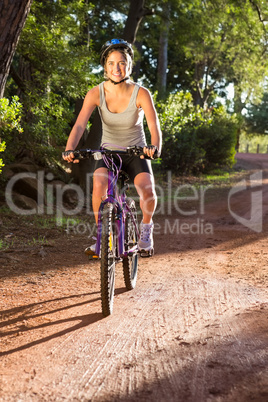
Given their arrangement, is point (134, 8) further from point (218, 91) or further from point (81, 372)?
point (218, 91)

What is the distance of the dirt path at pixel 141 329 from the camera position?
2.75 metres

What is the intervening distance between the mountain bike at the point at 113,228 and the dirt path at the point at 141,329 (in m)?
0.28

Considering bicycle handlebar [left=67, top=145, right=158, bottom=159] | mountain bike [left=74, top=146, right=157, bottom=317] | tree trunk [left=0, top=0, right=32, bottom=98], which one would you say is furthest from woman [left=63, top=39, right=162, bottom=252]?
tree trunk [left=0, top=0, right=32, bottom=98]

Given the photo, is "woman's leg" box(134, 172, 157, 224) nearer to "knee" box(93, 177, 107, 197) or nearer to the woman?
the woman

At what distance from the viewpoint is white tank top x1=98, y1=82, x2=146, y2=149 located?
4.45 m

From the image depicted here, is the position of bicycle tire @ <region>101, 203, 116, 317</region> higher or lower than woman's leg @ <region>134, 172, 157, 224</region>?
lower

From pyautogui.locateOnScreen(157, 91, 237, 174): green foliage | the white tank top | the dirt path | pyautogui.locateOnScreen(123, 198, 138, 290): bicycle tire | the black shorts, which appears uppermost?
pyautogui.locateOnScreen(157, 91, 237, 174): green foliage

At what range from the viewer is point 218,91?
35.9 m

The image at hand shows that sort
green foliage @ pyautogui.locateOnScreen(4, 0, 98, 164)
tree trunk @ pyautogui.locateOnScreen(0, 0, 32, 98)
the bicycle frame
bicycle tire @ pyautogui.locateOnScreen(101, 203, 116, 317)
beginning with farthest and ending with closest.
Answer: green foliage @ pyautogui.locateOnScreen(4, 0, 98, 164) < tree trunk @ pyautogui.locateOnScreen(0, 0, 32, 98) < the bicycle frame < bicycle tire @ pyautogui.locateOnScreen(101, 203, 116, 317)

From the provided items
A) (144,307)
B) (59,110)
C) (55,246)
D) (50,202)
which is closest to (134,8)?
(59,110)

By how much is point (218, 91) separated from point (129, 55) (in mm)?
32953

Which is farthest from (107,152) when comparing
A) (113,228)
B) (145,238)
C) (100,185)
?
(145,238)

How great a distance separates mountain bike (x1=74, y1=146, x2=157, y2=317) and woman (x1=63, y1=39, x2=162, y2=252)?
0.11 meters

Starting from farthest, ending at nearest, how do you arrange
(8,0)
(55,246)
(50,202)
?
(50,202)
(55,246)
(8,0)
